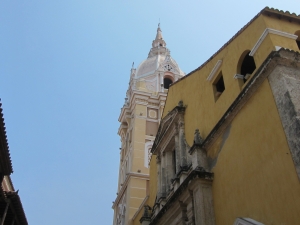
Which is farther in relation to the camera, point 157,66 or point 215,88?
point 157,66

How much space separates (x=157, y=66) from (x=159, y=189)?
17.9 m

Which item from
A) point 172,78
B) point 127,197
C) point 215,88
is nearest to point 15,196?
point 127,197

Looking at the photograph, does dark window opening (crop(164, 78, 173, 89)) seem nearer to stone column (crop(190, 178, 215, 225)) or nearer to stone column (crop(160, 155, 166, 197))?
stone column (crop(160, 155, 166, 197))

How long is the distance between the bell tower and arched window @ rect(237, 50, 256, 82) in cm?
1199

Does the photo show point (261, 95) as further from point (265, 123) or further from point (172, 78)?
point (172, 78)

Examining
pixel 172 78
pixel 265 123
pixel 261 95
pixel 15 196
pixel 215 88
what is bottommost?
pixel 265 123

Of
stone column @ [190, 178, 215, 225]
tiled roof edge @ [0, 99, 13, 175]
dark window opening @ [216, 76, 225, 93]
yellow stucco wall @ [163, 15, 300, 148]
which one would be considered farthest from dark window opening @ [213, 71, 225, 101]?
tiled roof edge @ [0, 99, 13, 175]

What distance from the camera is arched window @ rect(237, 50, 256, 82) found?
8.88 meters

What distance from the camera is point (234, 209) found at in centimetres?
727

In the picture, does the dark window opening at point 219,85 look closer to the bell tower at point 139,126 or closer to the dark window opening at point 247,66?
the dark window opening at point 247,66

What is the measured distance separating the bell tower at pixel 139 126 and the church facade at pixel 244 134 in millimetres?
8427

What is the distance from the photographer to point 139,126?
22.8 m

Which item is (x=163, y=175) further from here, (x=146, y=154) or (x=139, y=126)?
(x=139, y=126)

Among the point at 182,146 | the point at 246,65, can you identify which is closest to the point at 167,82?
the point at 182,146
